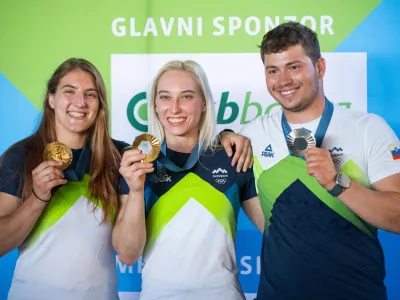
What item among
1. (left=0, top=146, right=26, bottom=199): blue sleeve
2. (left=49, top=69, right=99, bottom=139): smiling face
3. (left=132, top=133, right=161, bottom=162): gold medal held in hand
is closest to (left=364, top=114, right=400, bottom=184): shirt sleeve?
(left=132, top=133, right=161, bottom=162): gold medal held in hand

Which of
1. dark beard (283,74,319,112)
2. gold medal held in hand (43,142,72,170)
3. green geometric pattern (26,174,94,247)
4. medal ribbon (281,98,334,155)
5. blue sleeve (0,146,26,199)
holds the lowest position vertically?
green geometric pattern (26,174,94,247)

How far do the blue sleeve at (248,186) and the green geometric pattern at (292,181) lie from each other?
82 millimetres

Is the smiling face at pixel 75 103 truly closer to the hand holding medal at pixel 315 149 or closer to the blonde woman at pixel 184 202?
the blonde woman at pixel 184 202

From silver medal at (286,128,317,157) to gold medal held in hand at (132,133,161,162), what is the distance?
63cm

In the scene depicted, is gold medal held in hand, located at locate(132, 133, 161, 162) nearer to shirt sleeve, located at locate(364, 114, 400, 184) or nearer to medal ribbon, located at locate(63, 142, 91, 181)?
medal ribbon, located at locate(63, 142, 91, 181)

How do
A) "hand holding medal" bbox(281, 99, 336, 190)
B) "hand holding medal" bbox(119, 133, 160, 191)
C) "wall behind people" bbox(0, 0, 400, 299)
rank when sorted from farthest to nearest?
"wall behind people" bbox(0, 0, 400, 299)
"hand holding medal" bbox(119, 133, 160, 191)
"hand holding medal" bbox(281, 99, 336, 190)

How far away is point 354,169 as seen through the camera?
220 centimetres

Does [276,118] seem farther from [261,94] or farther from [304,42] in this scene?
[261,94]

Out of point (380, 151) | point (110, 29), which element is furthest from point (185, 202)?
point (110, 29)

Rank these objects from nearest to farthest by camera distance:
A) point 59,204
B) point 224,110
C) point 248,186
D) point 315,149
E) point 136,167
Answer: point 315,149, point 136,167, point 59,204, point 248,186, point 224,110

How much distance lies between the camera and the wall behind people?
11.2ft

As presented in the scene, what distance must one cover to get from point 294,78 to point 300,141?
0.33 meters

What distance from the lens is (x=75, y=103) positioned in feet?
7.88

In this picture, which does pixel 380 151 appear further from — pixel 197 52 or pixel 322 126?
pixel 197 52
